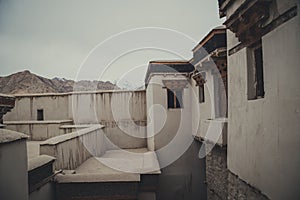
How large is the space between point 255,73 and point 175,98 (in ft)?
22.0

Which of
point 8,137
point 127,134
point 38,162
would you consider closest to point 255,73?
point 8,137

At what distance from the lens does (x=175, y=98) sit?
1107 cm

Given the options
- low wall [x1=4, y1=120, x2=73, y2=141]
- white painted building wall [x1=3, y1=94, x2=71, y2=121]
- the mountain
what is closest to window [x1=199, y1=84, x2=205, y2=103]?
low wall [x1=4, y1=120, x2=73, y2=141]

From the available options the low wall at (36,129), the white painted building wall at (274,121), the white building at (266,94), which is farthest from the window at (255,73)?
the low wall at (36,129)

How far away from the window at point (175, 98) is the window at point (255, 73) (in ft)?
21.2

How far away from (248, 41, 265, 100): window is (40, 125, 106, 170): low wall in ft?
15.7

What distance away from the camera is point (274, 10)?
3414 mm

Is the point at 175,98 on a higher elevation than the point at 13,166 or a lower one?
higher

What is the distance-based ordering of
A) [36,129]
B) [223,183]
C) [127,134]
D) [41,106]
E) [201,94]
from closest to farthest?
[223,183] → [201,94] → [36,129] → [127,134] → [41,106]

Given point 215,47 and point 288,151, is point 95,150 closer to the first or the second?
point 215,47

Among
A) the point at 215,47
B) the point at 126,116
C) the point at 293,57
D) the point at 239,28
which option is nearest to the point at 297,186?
the point at 293,57

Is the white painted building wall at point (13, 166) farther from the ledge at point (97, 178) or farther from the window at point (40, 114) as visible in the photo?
the window at point (40, 114)

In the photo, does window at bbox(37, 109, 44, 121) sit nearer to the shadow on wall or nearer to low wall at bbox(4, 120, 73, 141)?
low wall at bbox(4, 120, 73, 141)

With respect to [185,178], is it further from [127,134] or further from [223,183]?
[223,183]
